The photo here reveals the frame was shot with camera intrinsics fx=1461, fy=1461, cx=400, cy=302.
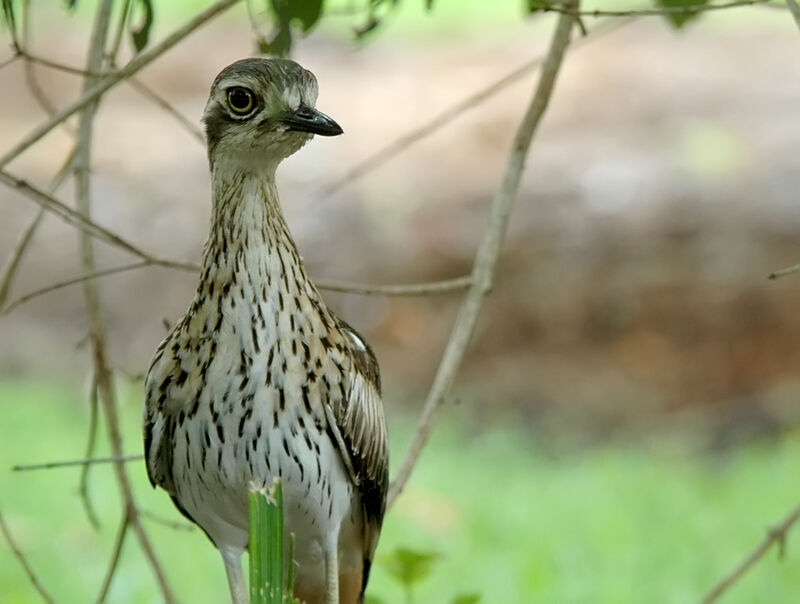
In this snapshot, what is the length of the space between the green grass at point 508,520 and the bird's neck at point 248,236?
9.76 feet

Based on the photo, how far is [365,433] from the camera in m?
3.44

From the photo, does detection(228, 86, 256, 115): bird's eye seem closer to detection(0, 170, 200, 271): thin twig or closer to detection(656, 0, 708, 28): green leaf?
detection(0, 170, 200, 271): thin twig

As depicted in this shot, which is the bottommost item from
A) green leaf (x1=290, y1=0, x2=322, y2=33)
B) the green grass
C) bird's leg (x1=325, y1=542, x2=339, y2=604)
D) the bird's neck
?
bird's leg (x1=325, y1=542, x2=339, y2=604)

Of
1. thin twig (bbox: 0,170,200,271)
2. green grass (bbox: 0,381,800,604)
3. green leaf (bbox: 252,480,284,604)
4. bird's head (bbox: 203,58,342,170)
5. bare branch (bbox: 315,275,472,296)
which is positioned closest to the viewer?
green leaf (bbox: 252,480,284,604)

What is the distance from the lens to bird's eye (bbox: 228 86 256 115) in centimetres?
305

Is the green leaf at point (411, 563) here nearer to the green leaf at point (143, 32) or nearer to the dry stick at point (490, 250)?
the dry stick at point (490, 250)

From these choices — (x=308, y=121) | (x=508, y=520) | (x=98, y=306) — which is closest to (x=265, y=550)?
(x=308, y=121)

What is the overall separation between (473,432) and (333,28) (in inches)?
204

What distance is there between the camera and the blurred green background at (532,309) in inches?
263

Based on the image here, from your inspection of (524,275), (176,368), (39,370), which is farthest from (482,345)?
(176,368)

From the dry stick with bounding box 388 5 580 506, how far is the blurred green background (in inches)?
101

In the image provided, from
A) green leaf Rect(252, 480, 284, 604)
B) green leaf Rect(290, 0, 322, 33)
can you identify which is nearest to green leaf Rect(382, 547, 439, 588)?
green leaf Rect(290, 0, 322, 33)

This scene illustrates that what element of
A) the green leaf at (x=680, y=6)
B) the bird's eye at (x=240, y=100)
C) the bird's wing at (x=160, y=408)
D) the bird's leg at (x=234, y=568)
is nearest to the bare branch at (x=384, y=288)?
the bird's wing at (x=160, y=408)

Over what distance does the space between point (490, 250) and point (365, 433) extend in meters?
0.59
